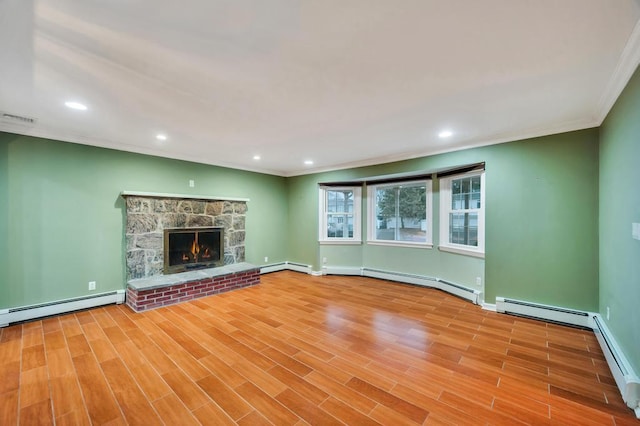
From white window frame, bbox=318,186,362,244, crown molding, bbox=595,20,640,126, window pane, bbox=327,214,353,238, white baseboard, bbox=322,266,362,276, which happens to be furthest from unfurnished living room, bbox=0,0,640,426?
window pane, bbox=327,214,353,238

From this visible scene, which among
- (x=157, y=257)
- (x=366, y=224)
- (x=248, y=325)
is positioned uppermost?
(x=366, y=224)

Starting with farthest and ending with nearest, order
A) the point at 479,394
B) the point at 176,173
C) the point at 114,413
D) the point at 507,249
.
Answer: the point at 176,173 < the point at 507,249 < the point at 479,394 < the point at 114,413

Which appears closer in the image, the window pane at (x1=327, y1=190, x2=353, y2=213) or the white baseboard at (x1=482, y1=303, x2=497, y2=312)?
the white baseboard at (x1=482, y1=303, x2=497, y2=312)

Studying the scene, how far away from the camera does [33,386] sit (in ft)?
6.80

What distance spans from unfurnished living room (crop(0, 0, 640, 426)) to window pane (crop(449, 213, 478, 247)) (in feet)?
0.16

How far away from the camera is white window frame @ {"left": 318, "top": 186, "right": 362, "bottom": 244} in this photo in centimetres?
582

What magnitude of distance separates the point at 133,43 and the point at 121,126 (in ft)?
6.67

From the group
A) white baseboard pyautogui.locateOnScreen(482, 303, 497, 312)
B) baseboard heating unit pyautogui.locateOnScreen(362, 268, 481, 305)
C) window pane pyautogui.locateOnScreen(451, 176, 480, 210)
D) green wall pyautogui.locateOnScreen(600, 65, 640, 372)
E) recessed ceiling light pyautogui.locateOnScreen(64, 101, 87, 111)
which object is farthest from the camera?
window pane pyautogui.locateOnScreen(451, 176, 480, 210)

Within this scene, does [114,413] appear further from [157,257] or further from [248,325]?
[157,257]

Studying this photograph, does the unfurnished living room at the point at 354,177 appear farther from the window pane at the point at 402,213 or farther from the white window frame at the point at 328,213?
the white window frame at the point at 328,213

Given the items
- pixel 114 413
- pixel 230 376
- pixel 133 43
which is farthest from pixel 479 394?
pixel 133 43

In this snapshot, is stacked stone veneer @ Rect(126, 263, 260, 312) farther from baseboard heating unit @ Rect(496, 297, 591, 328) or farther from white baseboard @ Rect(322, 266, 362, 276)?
baseboard heating unit @ Rect(496, 297, 591, 328)

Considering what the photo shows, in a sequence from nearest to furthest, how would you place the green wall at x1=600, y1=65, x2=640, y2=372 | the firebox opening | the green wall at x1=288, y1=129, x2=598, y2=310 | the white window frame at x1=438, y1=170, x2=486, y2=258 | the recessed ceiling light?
the green wall at x1=600, y1=65, x2=640, y2=372 → the recessed ceiling light → the green wall at x1=288, y1=129, x2=598, y2=310 → the white window frame at x1=438, y1=170, x2=486, y2=258 → the firebox opening

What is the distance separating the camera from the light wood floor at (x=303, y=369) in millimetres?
1798
